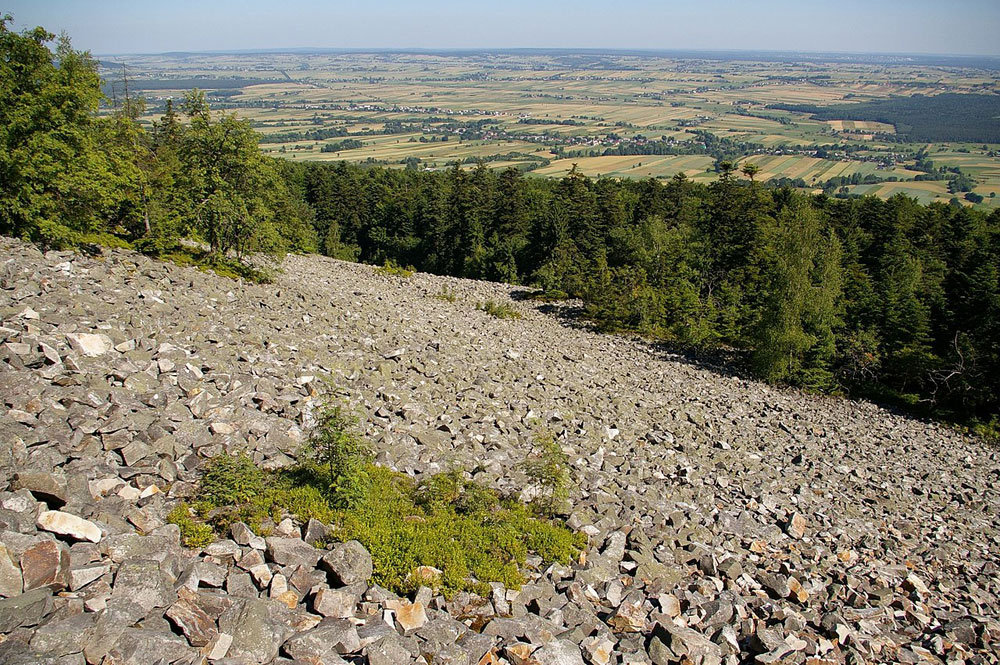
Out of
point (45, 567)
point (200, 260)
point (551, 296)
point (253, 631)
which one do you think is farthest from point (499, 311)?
point (45, 567)

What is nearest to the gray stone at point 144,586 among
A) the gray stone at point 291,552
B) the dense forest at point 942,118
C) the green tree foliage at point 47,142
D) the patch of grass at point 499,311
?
the gray stone at point 291,552

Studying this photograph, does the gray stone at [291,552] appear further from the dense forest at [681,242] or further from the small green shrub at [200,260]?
the small green shrub at [200,260]

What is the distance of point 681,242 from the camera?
3884cm

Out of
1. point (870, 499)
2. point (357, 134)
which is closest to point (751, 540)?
point (870, 499)

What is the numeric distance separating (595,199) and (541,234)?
6666 mm

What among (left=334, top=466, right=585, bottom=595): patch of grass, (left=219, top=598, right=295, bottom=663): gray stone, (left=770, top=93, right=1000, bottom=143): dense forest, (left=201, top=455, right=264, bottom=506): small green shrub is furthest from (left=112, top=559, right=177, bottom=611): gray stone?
(left=770, top=93, right=1000, bottom=143): dense forest

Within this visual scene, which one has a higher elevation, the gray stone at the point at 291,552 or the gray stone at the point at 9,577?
the gray stone at the point at 9,577

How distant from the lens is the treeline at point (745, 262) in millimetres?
24109

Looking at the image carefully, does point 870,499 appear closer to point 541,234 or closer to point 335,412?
point 335,412

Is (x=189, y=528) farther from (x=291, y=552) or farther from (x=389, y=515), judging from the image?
(x=389, y=515)

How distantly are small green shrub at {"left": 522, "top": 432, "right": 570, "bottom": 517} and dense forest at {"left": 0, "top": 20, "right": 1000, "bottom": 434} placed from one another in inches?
620

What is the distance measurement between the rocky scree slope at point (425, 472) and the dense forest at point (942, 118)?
15747 cm

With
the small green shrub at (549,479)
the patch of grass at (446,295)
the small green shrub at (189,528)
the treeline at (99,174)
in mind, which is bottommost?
the small green shrub at (549,479)

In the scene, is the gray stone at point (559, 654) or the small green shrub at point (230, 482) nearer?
the gray stone at point (559, 654)
